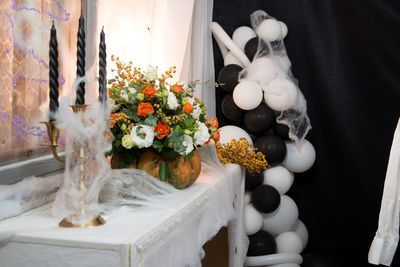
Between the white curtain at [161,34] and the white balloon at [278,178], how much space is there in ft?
1.56

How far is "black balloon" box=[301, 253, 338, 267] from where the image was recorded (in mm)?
2730

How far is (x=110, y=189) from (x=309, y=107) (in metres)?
1.96

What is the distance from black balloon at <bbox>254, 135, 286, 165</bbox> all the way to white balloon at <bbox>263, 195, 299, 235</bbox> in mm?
272

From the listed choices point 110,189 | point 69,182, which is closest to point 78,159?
point 69,182

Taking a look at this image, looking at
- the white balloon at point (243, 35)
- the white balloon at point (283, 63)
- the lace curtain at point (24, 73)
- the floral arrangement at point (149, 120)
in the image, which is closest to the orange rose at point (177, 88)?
the floral arrangement at point (149, 120)

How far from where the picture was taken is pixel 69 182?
3.61 feet

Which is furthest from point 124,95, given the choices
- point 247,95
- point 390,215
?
point 247,95

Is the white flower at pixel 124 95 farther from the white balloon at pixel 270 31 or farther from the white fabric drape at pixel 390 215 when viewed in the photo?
the white balloon at pixel 270 31

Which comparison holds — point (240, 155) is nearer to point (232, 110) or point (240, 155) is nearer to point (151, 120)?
point (232, 110)

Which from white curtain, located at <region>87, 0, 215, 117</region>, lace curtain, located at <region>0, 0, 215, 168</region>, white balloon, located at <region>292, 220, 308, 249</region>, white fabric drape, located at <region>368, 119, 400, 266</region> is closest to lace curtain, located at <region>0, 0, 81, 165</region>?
lace curtain, located at <region>0, 0, 215, 168</region>

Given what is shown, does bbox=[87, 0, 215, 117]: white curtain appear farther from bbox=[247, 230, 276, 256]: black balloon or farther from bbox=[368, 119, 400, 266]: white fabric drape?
bbox=[368, 119, 400, 266]: white fabric drape

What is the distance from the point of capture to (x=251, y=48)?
2623mm

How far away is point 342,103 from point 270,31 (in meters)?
0.68

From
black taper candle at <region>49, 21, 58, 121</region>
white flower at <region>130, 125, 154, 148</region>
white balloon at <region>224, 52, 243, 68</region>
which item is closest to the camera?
black taper candle at <region>49, 21, 58, 121</region>
